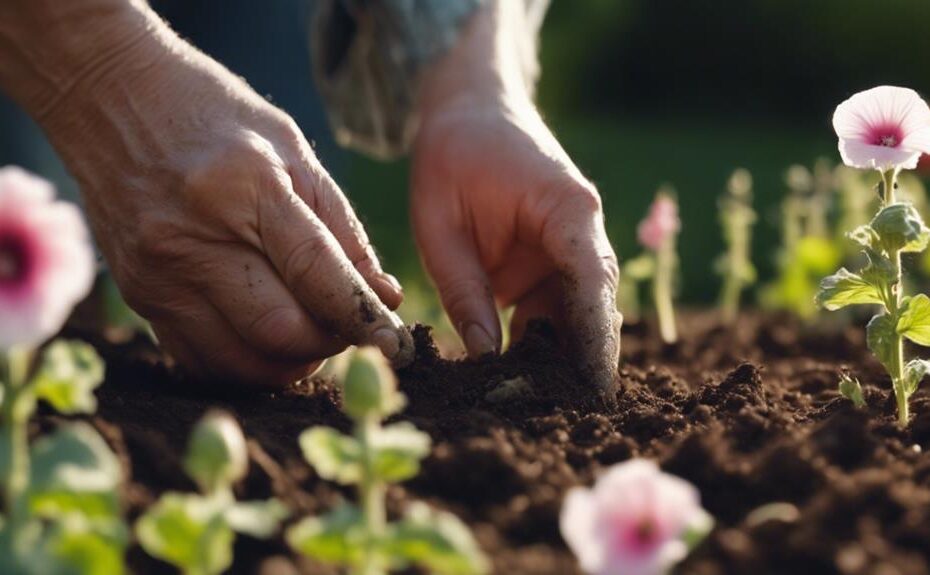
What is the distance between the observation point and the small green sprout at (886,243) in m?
1.94

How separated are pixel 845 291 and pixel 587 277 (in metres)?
0.57

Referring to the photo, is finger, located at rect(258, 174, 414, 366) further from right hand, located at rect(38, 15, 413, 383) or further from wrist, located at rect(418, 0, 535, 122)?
wrist, located at rect(418, 0, 535, 122)

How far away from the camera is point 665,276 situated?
151 inches

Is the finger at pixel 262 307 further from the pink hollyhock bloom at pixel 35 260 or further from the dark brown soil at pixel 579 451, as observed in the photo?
the pink hollyhock bloom at pixel 35 260

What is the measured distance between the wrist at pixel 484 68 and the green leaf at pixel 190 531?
1.87 metres

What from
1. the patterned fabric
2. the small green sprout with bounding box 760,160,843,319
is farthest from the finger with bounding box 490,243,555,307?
the small green sprout with bounding box 760,160,843,319

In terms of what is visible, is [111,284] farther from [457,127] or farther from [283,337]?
[283,337]

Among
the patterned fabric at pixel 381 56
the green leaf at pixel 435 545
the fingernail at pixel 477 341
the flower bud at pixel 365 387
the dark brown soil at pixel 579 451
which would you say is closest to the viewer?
the green leaf at pixel 435 545

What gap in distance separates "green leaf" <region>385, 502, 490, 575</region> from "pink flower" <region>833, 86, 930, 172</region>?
110 centimetres

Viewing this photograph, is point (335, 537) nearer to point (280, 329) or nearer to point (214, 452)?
point (214, 452)

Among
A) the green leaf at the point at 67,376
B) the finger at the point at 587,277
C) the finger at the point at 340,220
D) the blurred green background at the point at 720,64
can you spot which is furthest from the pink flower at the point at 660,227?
the blurred green background at the point at 720,64

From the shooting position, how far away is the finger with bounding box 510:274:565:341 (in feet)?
8.89

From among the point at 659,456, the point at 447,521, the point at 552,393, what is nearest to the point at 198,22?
the point at 552,393

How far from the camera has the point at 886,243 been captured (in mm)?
1895
